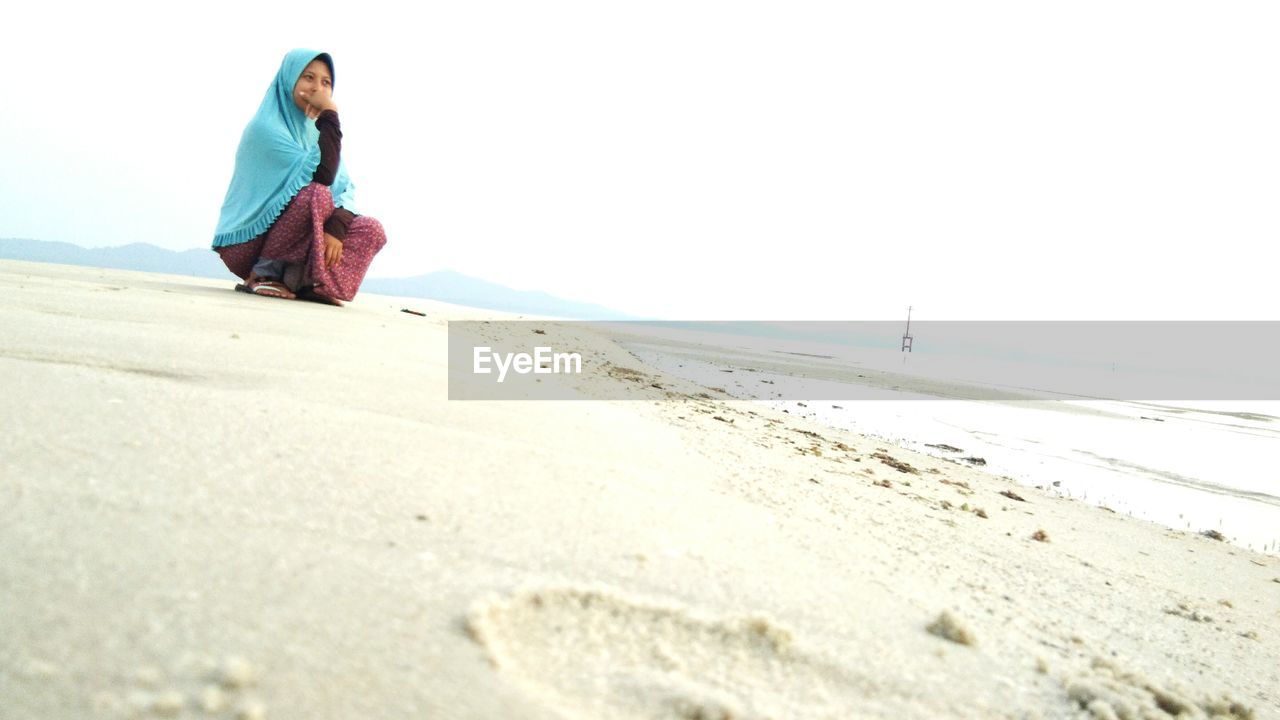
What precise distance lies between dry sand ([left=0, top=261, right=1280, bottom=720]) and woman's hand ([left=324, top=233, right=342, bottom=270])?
7.41 feet

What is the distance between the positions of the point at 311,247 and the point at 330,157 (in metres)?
0.59

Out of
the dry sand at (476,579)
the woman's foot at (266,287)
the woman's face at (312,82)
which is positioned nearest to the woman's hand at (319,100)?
the woman's face at (312,82)

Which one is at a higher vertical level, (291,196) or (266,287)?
(291,196)

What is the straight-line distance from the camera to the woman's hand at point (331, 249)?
436 centimetres

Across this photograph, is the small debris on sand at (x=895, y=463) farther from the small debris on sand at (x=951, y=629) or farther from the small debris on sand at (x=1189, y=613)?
the small debris on sand at (x=951, y=629)

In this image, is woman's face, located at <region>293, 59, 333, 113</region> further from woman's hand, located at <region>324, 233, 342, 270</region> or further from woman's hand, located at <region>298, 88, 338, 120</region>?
woman's hand, located at <region>324, 233, 342, 270</region>

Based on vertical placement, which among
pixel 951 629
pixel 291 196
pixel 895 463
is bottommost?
pixel 895 463

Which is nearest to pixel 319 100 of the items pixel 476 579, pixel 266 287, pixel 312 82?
pixel 312 82

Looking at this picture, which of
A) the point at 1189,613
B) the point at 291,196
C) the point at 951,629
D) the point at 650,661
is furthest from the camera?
the point at 291,196

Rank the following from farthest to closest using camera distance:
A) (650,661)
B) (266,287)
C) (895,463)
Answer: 1. (266,287)
2. (895,463)
3. (650,661)

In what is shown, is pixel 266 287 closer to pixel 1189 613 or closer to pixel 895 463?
pixel 895 463

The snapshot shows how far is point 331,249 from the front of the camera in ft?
14.4

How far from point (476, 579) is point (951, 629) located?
79 centimetres

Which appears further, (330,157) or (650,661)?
(330,157)
